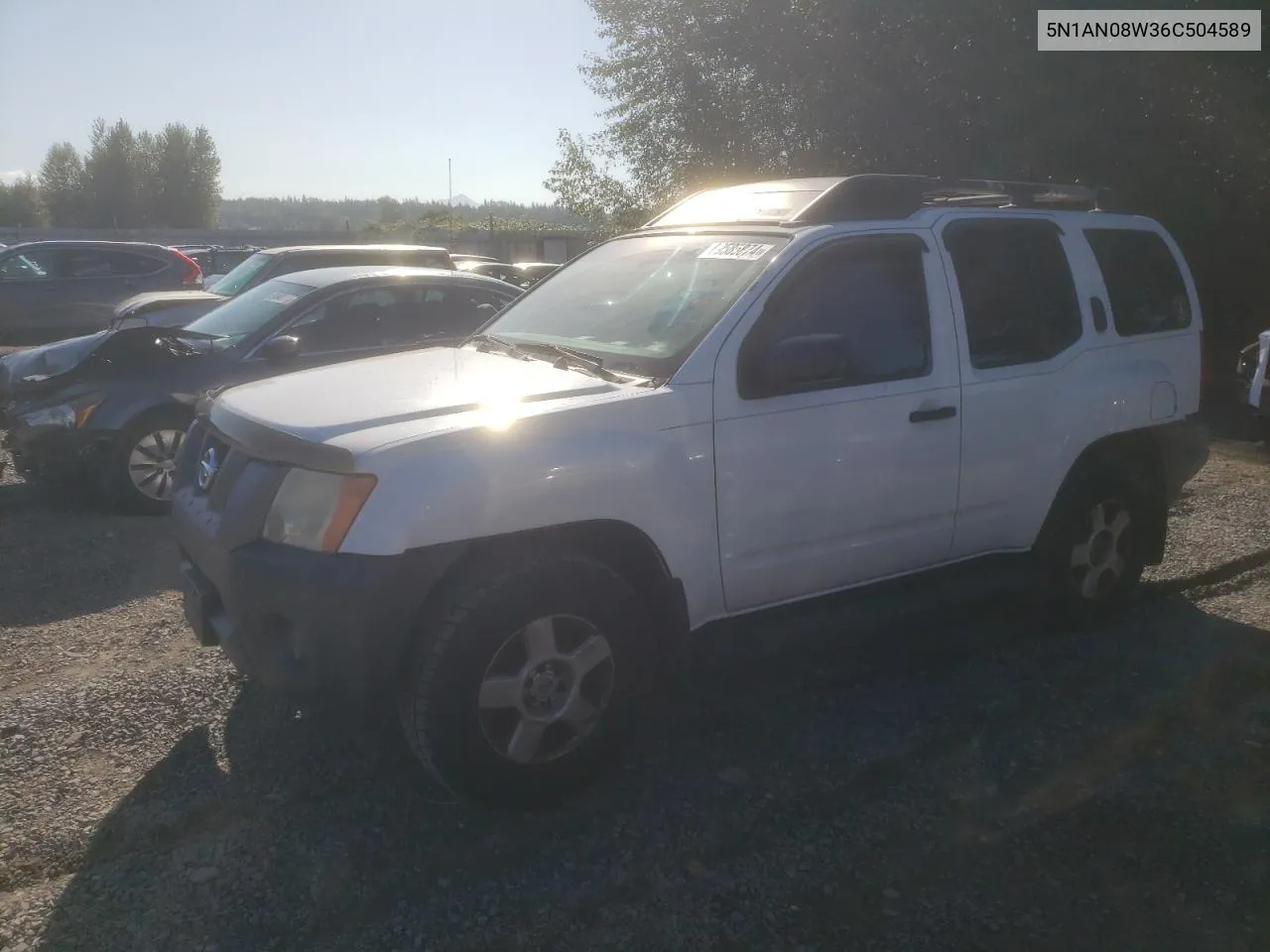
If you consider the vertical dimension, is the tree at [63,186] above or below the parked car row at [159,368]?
above

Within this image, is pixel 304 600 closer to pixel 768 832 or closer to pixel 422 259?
pixel 768 832

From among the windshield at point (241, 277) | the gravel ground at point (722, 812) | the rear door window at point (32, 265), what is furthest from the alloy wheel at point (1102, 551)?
the rear door window at point (32, 265)

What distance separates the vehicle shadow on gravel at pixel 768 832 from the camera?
9.71 feet

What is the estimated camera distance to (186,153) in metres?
71.2

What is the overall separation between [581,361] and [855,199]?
134 cm

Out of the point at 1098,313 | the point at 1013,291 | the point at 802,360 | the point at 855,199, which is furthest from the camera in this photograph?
Result: the point at 1098,313

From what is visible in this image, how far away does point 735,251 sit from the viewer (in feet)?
13.6

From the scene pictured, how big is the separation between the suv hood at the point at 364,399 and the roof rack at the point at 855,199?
1.17 m

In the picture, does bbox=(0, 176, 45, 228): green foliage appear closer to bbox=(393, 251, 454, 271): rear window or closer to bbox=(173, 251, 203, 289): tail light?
bbox=(173, 251, 203, 289): tail light

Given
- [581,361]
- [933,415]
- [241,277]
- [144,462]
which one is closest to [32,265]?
[241,277]

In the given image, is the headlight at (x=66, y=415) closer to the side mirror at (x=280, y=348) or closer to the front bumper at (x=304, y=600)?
the side mirror at (x=280, y=348)

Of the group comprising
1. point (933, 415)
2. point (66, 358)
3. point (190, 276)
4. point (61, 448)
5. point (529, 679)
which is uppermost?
point (190, 276)

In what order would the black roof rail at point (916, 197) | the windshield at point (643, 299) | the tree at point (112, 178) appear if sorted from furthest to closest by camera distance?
the tree at point (112, 178), the black roof rail at point (916, 197), the windshield at point (643, 299)

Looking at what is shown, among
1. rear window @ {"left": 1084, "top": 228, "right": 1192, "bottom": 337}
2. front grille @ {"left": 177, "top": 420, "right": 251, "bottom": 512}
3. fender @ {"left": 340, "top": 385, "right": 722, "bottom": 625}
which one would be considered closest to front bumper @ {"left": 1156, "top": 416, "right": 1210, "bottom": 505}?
rear window @ {"left": 1084, "top": 228, "right": 1192, "bottom": 337}
